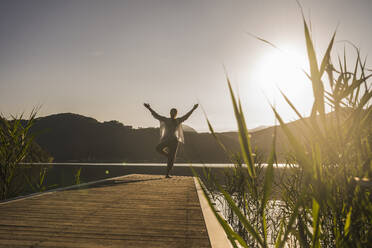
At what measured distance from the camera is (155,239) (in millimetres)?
1735

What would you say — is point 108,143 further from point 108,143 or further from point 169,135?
point 169,135

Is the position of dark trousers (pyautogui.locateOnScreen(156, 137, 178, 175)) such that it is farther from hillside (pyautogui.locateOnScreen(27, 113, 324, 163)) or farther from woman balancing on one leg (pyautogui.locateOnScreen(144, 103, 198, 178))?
hillside (pyautogui.locateOnScreen(27, 113, 324, 163))

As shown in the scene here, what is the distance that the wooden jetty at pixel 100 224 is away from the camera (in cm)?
165

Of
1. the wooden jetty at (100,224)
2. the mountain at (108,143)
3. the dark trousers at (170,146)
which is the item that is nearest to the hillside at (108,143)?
the mountain at (108,143)

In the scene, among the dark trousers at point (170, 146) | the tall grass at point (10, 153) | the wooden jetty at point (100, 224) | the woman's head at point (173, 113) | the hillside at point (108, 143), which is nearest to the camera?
the wooden jetty at point (100, 224)

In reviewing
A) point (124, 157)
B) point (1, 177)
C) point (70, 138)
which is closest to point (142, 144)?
point (124, 157)

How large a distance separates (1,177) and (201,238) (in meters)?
3.50

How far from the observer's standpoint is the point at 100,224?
6.77 feet

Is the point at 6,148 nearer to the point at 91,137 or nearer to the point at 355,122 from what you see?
the point at 355,122

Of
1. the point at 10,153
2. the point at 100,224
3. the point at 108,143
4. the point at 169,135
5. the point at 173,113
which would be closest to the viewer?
the point at 100,224

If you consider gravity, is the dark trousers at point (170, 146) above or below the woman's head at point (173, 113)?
below

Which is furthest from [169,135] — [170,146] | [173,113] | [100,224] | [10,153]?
[100,224]

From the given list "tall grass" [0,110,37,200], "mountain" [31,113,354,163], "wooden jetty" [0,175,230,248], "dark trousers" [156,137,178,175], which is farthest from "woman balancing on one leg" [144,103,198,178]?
"mountain" [31,113,354,163]

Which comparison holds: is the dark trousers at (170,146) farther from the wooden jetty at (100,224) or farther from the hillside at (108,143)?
the hillside at (108,143)
